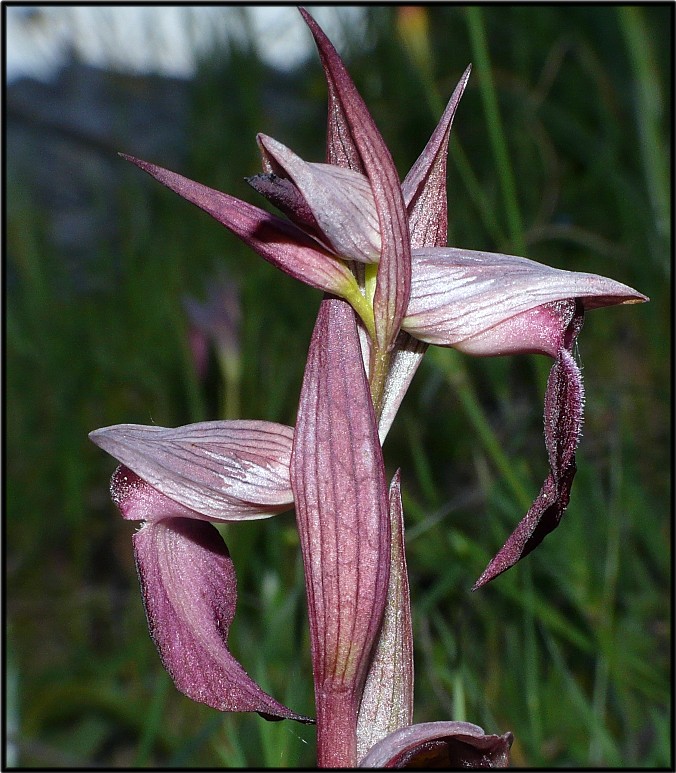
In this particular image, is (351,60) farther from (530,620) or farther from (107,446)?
(107,446)

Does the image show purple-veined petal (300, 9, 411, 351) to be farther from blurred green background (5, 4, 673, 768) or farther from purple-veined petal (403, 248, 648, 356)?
blurred green background (5, 4, 673, 768)

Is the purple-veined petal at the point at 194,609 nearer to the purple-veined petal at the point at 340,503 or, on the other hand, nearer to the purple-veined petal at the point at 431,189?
the purple-veined petal at the point at 340,503

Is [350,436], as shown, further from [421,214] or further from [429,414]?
[429,414]

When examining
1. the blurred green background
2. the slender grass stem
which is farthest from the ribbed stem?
the slender grass stem

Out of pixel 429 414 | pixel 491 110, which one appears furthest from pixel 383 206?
pixel 429 414

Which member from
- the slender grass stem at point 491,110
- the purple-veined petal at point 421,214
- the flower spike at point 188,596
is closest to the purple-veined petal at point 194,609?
the flower spike at point 188,596

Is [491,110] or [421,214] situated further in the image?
[491,110]
